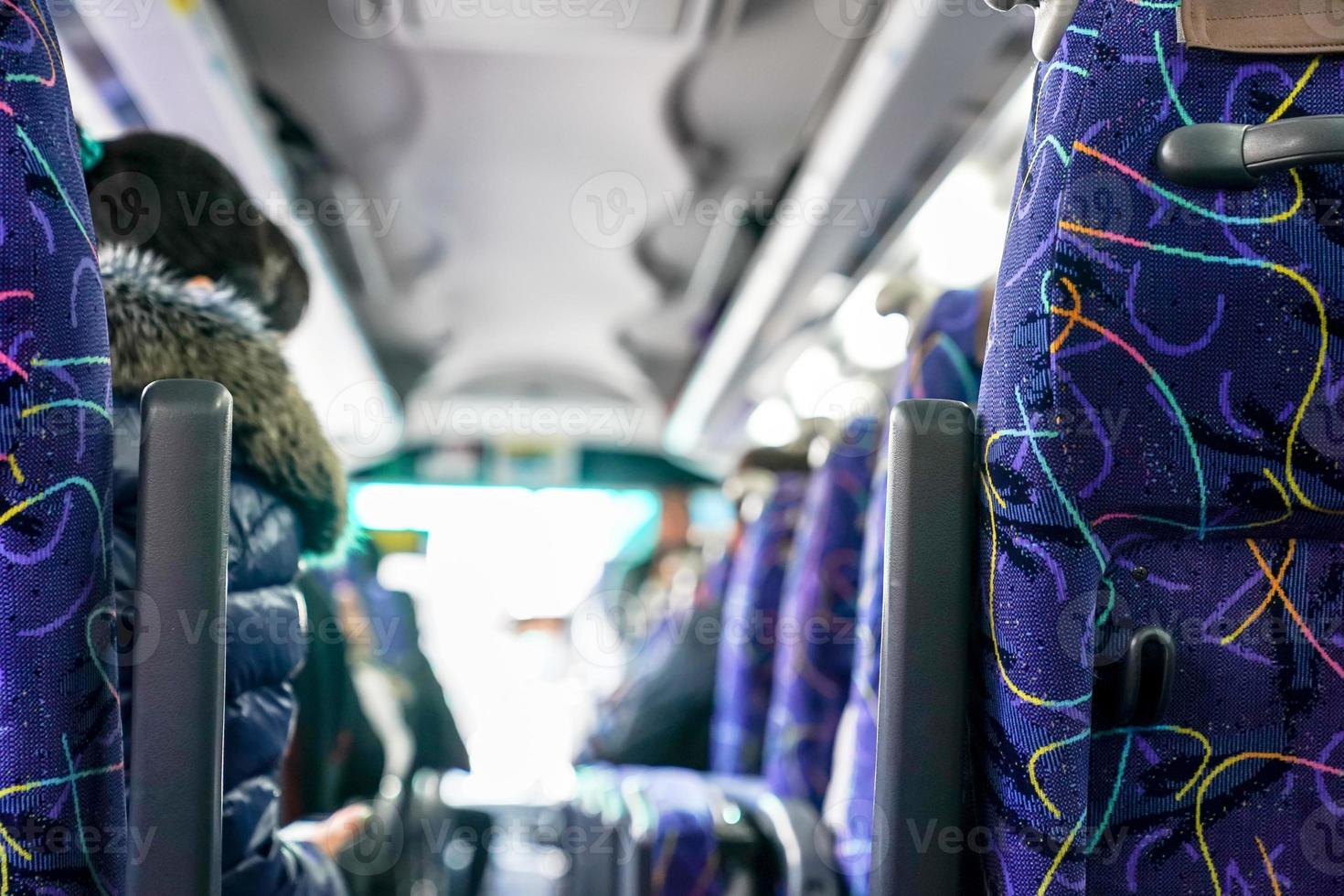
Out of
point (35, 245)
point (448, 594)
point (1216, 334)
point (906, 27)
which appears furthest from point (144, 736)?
point (448, 594)

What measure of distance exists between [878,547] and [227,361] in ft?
2.72

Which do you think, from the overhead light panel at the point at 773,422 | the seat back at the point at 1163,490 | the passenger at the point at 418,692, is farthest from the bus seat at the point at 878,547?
the overhead light panel at the point at 773,422

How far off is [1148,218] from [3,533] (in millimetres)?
850

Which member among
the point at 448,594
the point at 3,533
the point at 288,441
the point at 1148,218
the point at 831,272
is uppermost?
the point at 831,272

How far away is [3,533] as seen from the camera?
75 cm

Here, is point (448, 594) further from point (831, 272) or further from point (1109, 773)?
point (1109, 773)

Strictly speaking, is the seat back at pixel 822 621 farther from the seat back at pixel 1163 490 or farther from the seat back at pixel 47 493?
the seat back at pixel 47 493

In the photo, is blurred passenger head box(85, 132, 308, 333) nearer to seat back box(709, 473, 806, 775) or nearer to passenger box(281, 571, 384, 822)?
passenger box(281, 571, 384, 822)

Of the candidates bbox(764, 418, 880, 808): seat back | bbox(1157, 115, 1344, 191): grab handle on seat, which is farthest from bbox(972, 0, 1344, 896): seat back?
bbox(764, 418, 880, 808): seat back

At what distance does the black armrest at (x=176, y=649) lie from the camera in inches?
30.7

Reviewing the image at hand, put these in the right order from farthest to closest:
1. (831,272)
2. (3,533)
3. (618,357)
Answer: (618,357)
(831,272)
(3,533)

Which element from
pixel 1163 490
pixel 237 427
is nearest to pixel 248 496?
pixel 237 427

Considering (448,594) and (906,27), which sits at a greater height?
(906,27)

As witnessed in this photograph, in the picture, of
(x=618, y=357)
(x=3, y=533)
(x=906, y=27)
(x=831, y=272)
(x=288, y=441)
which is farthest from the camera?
(x=618, y=357)
